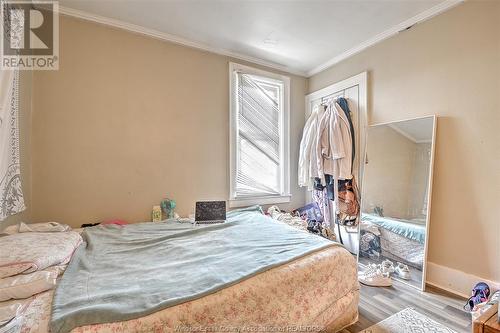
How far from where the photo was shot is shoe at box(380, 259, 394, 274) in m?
2.18

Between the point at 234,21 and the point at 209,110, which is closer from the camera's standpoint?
the point at 234,21

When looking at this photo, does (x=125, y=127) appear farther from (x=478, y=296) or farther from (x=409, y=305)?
(x=478, y=296)

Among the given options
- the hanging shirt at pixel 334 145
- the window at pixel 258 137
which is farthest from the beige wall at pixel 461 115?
the window at pixel 258 137

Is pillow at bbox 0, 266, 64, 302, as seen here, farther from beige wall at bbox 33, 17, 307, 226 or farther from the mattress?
beige wall at bbox 33, 17, 307, 226

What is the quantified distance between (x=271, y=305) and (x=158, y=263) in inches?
27.1

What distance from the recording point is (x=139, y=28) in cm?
226

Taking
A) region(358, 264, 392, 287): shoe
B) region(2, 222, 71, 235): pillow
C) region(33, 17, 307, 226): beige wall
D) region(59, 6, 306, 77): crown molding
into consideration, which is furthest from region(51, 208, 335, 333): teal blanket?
region(59, 6, 306, 77): crown molding

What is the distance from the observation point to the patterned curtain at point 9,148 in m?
1.38

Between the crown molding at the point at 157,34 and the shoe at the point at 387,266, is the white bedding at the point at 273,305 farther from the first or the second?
the crown molding at the point at 157,34

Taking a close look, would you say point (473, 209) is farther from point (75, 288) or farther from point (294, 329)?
point (75, 288)

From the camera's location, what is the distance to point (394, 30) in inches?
89.2

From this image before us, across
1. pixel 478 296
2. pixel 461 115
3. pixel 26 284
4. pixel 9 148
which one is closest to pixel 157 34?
pixel 9 148

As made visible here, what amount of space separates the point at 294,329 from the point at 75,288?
1111 mm

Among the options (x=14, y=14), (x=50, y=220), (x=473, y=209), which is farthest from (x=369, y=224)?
(x=14, y=14)
